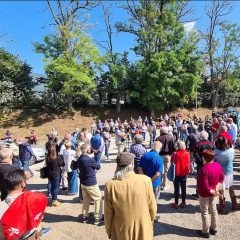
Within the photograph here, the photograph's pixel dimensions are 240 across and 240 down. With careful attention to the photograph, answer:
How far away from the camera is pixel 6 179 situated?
126 inches

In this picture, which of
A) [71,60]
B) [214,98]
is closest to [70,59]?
[71,60]

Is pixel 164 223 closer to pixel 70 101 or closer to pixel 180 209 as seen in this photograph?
pixel 180 209

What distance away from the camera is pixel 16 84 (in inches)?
1207

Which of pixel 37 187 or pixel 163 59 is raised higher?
pixel 163 59

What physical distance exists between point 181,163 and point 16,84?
1095 inches

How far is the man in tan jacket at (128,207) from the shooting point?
11.2 ft

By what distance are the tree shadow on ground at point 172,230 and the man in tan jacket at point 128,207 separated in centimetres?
213

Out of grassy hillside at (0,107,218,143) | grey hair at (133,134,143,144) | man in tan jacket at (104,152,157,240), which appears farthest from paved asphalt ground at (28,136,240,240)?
grassy hillside at (0,107,218,143)

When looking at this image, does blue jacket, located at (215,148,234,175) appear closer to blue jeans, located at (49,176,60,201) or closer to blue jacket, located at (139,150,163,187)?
blue jacket, located at (139,150,163,187)

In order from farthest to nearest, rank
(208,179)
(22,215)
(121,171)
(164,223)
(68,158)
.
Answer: (68,158)
(164,223)
(208,179)
(121,171)
(22,215)

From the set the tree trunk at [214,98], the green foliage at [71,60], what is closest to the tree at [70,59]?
the green foliage at [71,60]

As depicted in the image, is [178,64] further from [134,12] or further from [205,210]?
[205,210]

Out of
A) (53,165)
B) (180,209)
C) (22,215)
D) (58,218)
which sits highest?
(22,215)

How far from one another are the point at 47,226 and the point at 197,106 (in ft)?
106
